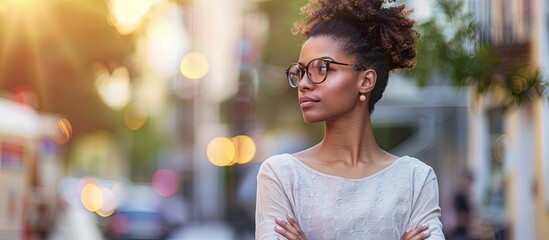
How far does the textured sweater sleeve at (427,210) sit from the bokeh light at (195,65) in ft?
187

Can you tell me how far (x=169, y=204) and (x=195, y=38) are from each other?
2828 centimetres

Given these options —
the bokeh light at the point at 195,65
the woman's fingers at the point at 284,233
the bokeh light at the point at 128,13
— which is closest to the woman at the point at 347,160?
the woman's fingers at the point at 284,233

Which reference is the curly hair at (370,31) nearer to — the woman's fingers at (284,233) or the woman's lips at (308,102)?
the woman's lips at (308,102)

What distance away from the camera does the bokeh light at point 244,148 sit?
46691 mm

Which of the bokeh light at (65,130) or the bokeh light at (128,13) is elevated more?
the bokeh light at (128,13)

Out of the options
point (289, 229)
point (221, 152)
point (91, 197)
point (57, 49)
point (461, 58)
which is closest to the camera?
point (289, 229)

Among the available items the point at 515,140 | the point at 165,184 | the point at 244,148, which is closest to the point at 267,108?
the point at 244,148

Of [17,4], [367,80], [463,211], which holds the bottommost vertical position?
[463,211]

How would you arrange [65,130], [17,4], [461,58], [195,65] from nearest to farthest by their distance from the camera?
[461,58]
[17,4]
[65,130]
[195,65]

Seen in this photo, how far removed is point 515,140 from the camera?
1936cm

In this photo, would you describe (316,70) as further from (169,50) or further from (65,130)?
(169,50)

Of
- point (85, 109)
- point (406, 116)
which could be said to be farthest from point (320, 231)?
point (406, 116)

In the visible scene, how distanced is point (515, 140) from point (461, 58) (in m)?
9.55

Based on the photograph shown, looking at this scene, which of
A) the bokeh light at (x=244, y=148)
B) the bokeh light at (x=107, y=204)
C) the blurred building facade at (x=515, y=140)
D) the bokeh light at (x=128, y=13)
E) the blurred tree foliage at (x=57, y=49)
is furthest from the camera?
the bokeh light at (x=244, y=148)
